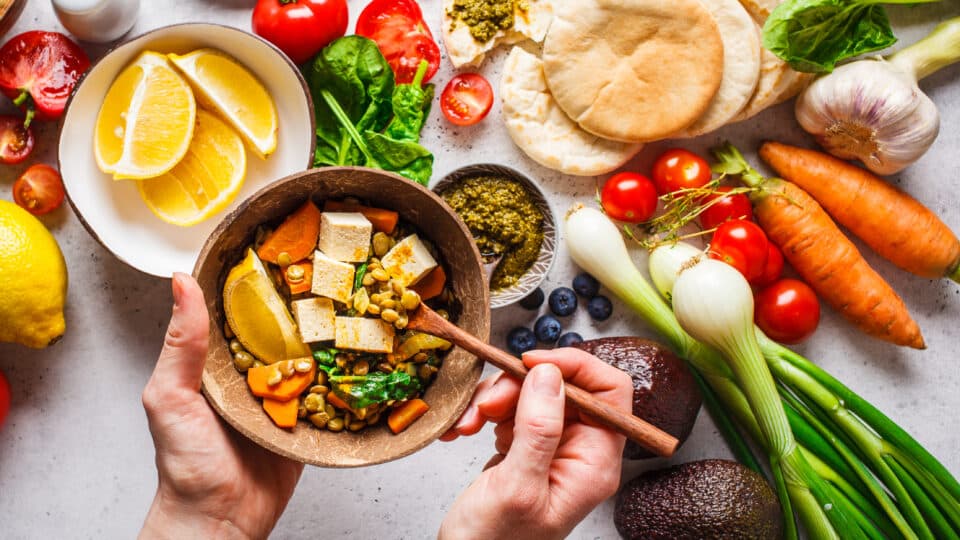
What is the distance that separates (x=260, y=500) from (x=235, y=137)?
101 cm

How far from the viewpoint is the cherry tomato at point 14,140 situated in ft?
7.87

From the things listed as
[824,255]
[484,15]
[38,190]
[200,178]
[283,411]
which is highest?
[484,15]

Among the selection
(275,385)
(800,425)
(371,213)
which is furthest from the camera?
(800,425)

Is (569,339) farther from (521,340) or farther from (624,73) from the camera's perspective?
(624,73)

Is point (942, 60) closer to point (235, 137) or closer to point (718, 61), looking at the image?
point (718, 61)

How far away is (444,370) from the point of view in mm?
2062

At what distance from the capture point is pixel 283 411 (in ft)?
6.43

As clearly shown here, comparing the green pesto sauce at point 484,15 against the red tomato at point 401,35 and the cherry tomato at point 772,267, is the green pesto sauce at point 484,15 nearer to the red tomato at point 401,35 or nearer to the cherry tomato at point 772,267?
the red tomato at point 401,35

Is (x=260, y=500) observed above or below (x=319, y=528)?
above

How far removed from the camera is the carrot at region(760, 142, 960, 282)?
8.40 ft

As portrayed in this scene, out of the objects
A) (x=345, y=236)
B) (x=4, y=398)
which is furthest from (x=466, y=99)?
(x=4, y=398)

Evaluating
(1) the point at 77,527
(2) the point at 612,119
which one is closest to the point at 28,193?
(1) the point at 77,527

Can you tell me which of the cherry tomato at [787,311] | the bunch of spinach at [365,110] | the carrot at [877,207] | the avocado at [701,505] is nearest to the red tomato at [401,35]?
the bunch of spinach at [365,110]

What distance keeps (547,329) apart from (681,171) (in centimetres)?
64
